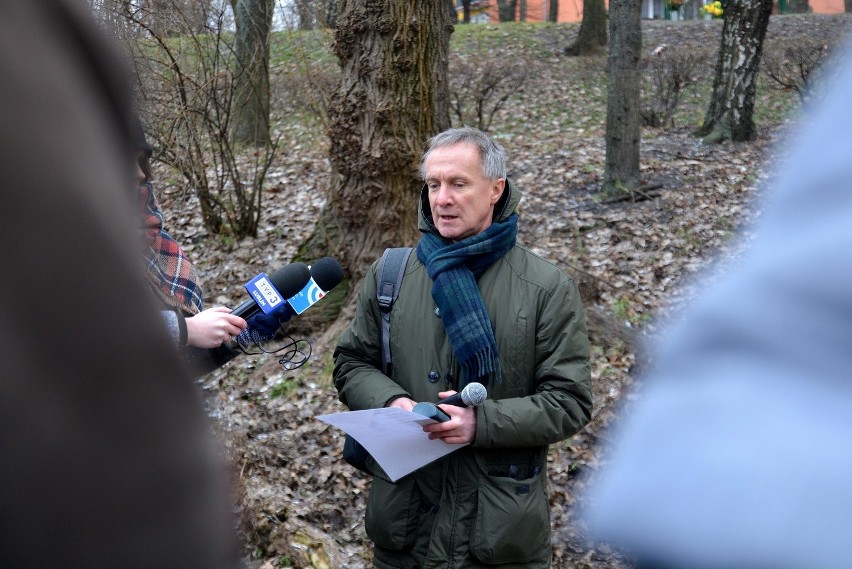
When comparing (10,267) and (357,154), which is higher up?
(10,267)

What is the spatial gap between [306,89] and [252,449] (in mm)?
4273

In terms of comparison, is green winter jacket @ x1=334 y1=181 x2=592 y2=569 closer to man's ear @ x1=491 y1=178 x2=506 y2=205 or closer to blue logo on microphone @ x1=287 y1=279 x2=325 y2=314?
man's ear @ x1=491 y1=178 x2=506 y2=205

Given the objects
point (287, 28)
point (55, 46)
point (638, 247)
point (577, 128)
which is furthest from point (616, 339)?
point (577, 128)

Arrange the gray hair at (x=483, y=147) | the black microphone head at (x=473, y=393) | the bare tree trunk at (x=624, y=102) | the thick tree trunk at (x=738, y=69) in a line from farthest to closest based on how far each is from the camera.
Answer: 1. the thick tree trunk at (x=738, y=69)
2. the bare tree trunk at (x=624, y=102)
3. the gray hair at (x=483, y=147)
4. the black microphone head at (x=473, y=393)

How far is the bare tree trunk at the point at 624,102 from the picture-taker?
10016 mm

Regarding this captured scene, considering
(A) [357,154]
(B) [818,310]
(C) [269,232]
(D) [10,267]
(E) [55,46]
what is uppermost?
(E) [55,46]

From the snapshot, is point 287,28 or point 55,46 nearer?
point 55,46

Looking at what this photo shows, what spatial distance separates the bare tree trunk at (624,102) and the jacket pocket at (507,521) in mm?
7301

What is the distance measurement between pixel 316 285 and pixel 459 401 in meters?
0.75

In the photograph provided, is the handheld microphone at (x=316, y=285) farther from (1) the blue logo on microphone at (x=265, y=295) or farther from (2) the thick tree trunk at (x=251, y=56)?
(2) the thick tree trunk at (x=251, y=56)

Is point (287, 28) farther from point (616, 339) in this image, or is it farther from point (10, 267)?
point (10, 267)

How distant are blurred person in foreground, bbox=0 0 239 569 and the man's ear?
2.79 m

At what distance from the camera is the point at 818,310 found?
4.31 feet

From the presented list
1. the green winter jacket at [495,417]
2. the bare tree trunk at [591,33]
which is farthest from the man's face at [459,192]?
the bare tree trunk at [591,33]
